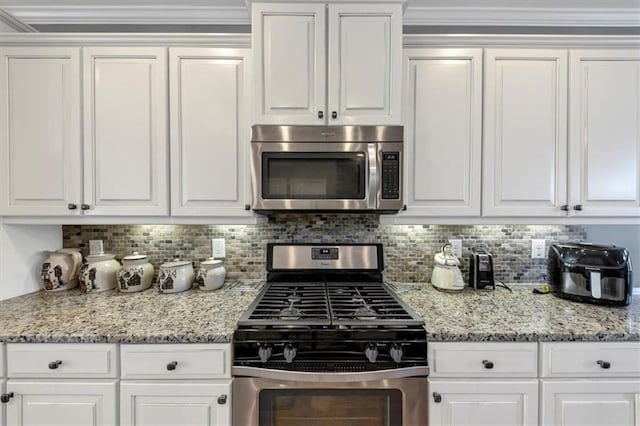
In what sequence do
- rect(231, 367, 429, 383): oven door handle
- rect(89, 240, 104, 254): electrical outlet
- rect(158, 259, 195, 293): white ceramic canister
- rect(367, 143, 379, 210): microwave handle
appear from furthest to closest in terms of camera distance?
rect(89, 240, 104, 254): electrical outlet
rect(158, 259, 195, 293): white ceramic canister
rect(367, 143, 379, 210): microwave handle
rect(231, 367, 429, 383): oven door handle

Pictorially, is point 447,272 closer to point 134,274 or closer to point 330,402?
point 330,402

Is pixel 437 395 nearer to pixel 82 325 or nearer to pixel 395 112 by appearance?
pixel 395 112

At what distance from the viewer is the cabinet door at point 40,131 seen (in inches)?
63.3

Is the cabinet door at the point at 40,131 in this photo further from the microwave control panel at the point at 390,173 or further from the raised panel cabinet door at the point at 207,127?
the microwave control panel at the point at 390,173

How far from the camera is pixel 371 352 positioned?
1212mm

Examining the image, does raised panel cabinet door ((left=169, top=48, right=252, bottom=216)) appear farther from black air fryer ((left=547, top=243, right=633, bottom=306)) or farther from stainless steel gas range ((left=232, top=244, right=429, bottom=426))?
black air fryer ((left=547, top=243, right=633, bottom=306))

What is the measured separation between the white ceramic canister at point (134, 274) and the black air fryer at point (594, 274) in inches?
91.9

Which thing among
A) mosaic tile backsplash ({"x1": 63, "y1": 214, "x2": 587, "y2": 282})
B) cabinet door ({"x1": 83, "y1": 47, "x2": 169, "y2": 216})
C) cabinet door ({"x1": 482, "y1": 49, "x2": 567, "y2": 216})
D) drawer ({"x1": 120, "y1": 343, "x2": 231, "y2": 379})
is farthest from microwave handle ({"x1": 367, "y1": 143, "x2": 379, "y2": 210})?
cabinet door ({"x1": 83, "y1": 47, "x2": 169, "y2": 216})

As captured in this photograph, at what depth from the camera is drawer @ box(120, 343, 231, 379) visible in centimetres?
122

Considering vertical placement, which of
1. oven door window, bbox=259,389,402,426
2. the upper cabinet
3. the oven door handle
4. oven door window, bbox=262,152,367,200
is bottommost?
oven door window, bbox=259,389,402,426

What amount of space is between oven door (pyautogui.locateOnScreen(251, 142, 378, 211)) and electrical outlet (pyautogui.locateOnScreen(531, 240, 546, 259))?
1158 millimetres

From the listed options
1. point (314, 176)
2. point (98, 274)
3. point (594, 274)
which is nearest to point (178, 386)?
point (98, 274)

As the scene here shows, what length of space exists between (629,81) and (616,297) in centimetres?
114

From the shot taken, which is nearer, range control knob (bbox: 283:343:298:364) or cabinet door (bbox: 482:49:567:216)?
range control knob (bbox: 283:343:298:364)
